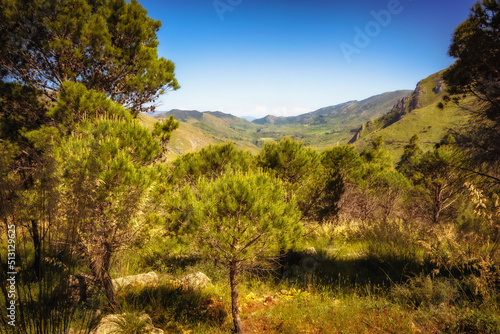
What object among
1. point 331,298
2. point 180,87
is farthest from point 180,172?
point 331,298

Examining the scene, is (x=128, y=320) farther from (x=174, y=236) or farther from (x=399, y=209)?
(x=399, y=209)

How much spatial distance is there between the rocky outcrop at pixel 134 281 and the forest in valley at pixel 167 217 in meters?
0.04

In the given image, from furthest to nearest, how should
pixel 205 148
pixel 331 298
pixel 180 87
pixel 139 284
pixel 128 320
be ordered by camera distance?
pixel 205 148, pixel 180 87, pixel 139 284, pixel 331 298, pixel 128 320

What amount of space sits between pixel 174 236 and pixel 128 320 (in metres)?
1.80

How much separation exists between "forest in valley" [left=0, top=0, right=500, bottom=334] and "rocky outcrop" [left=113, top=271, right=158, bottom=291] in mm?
43

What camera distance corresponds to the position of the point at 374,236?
898 cm

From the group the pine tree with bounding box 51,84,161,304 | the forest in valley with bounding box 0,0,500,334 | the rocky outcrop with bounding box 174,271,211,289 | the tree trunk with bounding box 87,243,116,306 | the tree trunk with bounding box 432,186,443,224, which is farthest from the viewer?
the tree trunk with bounding box 432,186,443,224

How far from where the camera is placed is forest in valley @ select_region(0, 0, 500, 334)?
3.31m

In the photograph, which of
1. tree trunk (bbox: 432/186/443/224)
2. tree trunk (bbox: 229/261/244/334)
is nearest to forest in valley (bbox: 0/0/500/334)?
tree trunk (bbox: 229/261/244/334)

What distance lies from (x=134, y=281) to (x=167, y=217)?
3.05m

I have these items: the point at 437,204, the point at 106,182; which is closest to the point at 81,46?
the point at 106,182

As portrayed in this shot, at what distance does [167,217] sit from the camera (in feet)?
14.7

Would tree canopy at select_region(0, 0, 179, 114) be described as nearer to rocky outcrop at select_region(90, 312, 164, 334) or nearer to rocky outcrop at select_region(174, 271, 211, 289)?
rocky outcrop at select_region(90, 312, 164, 334)

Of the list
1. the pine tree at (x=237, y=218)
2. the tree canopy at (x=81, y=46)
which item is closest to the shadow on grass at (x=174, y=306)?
the pine tree at (x=237, y=218)
